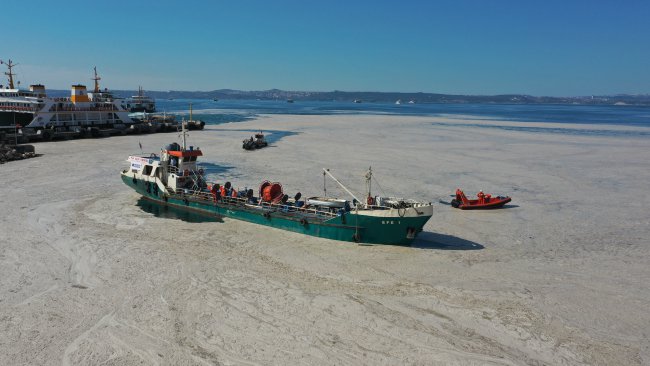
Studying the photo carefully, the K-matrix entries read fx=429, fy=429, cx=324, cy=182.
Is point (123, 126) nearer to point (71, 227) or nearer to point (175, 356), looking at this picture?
point (71, 227)

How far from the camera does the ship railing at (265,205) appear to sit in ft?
57.7

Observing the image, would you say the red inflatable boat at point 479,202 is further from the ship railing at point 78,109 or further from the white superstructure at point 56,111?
the ship railing at point 78,109

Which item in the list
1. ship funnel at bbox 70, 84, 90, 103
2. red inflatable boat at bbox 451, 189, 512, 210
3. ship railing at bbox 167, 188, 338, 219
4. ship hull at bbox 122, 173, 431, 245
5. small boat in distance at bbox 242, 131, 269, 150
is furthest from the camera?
ship funnel at bbox 70, 84, 90, 103

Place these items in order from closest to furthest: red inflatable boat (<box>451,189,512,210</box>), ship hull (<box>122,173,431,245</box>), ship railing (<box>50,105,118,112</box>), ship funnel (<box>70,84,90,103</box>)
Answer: ship hull (<box>122,173,431,245</box>), red inflatable boat (<box>451,189,512,210</box>), ship railing (<box>50,105,118,112</box>), ship funnel (<box>70,84,90,103</box>)

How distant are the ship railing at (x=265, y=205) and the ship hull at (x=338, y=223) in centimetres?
10

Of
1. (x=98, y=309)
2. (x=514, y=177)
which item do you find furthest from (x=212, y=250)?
(x=514, y=177)

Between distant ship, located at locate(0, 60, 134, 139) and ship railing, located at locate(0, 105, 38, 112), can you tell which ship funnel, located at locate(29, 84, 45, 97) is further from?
ship railing, located at locate(0, 105, 38, 112)

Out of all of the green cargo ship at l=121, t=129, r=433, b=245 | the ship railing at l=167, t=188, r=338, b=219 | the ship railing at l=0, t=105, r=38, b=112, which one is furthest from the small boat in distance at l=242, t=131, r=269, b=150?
the ship railing at l=0, t=105, r=38, b=112

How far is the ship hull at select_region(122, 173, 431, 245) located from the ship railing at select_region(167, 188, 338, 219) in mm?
103

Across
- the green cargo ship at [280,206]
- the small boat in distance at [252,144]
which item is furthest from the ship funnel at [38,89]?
the green cargo ship at [280,206]

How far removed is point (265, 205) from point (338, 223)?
365 centimetres

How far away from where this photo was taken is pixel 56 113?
158ft

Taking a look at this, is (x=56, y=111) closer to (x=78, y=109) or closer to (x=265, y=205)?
(x=78, y=109)

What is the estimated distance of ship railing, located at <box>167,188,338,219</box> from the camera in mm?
17578
